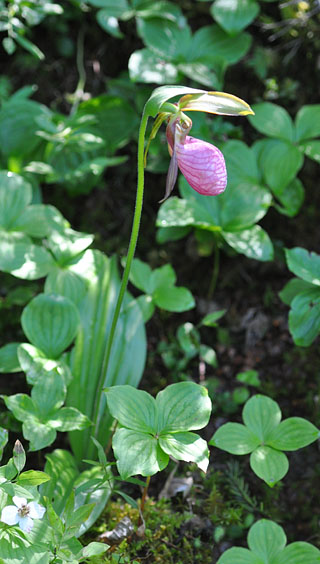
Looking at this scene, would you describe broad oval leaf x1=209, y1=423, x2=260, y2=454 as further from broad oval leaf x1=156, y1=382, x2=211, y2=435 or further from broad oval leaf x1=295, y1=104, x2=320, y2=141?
broad oval leaf x1=295, y1=104, x2=320, y2=141

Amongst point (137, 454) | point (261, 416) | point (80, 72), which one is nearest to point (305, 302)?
point (261, 416)

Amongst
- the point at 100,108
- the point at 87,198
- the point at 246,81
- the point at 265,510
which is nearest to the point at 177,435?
the point at 265,510

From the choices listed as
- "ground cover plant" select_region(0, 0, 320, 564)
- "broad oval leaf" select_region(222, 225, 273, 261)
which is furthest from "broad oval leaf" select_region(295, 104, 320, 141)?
"broad oval leaf" select_region(222, 225, 273, 261)

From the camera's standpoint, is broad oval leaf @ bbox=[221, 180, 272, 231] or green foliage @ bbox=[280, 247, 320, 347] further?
broad oval leaf @ bbox=[221, 180, 272, 231]

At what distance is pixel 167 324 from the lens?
8.36 ft

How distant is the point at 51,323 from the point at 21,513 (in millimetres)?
800

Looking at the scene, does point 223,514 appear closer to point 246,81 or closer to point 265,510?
point 265,510

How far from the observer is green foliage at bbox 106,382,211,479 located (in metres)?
1.44

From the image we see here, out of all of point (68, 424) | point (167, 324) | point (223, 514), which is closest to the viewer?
point (68, 424)

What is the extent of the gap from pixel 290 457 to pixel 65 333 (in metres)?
1.04

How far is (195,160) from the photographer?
138 centimetres

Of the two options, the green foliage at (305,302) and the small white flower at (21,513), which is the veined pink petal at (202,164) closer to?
A: the green foliage at (305,302)

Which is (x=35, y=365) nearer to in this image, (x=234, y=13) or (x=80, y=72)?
(x=80, y=72)

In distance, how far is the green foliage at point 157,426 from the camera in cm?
144
